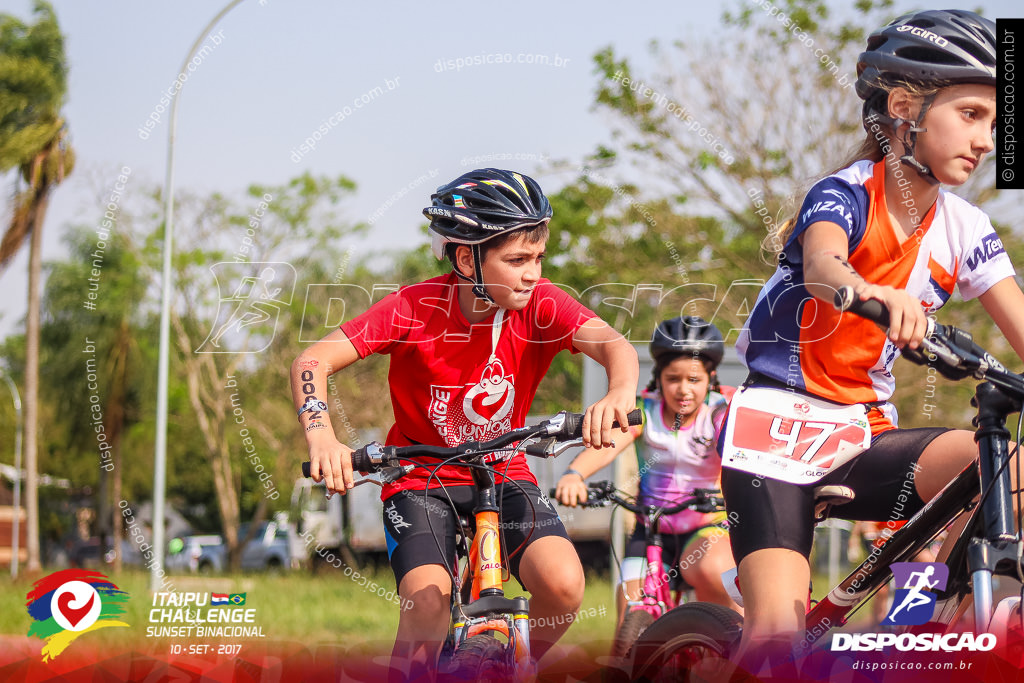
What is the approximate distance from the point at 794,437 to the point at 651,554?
7.70 feet

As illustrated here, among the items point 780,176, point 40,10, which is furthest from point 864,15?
point 40,10

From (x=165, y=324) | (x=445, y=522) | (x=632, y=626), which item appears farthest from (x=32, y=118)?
(x=445, y=522)

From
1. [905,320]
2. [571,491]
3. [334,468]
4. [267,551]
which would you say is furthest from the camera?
[267,551]

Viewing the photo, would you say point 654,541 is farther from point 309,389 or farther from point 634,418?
point 309,389

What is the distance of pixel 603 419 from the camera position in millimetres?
3111

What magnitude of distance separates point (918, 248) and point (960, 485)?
0.76 m

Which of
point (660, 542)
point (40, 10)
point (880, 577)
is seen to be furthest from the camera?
point (40, 10)

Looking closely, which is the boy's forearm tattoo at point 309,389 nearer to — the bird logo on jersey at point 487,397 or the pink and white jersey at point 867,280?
the bird logo on jersey at point 487,397

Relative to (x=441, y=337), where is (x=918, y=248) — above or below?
above

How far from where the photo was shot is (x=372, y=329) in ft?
11.9

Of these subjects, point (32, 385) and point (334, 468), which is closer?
point (334, 468)

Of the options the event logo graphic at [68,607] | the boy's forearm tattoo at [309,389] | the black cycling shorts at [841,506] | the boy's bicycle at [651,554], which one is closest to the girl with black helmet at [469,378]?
the boy's forearm tattoo at [309,389]

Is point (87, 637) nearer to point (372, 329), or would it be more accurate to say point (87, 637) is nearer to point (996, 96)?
point (372, 329)

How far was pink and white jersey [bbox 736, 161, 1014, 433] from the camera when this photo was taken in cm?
320
